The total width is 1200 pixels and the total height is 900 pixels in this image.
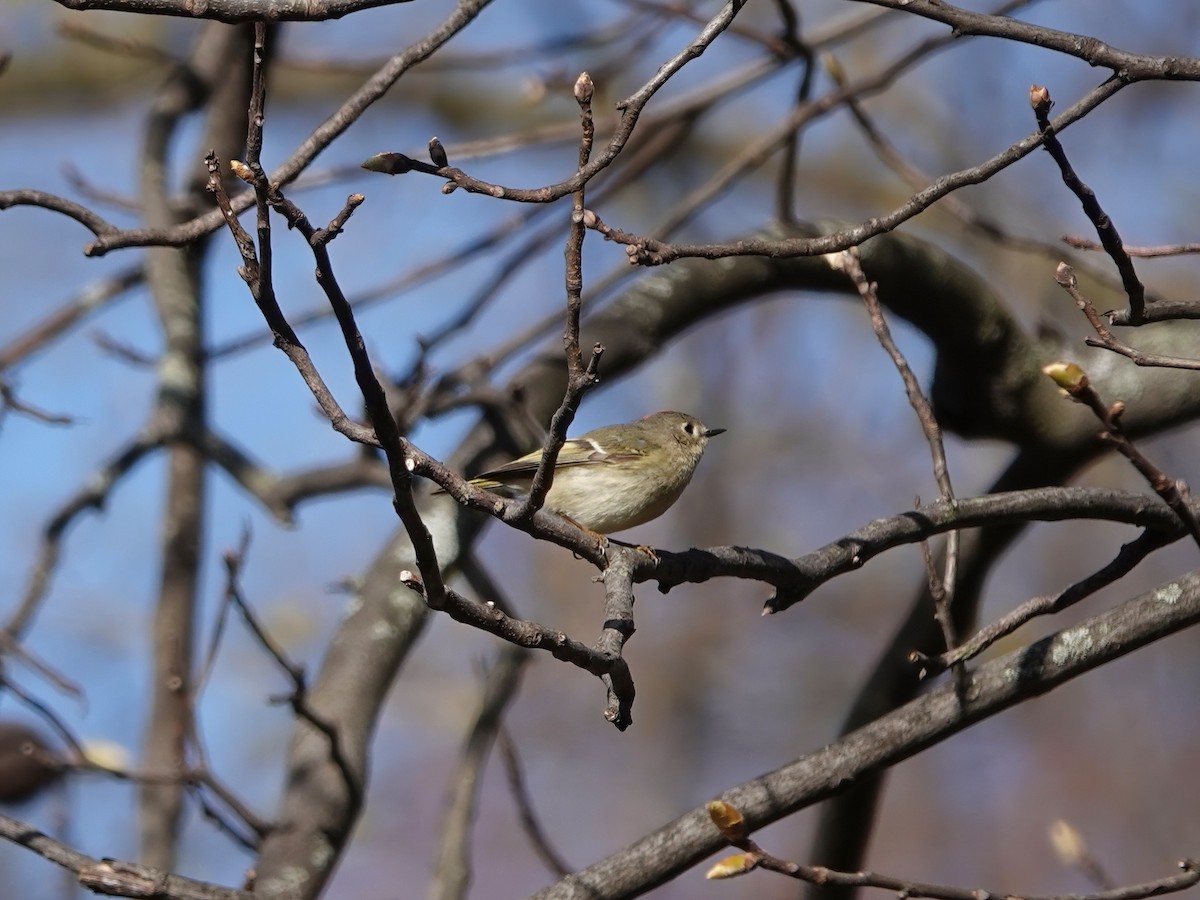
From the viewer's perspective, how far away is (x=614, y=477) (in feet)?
10.7

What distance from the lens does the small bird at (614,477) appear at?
10.0 feet

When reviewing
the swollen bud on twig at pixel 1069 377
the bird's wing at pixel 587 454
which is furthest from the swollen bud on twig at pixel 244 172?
the bird's wing at pixel 587 454

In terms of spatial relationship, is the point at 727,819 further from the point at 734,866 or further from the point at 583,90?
the point at 583,90

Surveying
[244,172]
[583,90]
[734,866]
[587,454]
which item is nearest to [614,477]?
[587,454]

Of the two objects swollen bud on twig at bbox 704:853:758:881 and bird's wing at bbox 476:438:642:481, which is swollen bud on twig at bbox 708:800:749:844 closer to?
swollen bud on twig at bbox 704:853:758:881

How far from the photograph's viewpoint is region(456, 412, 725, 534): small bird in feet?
10.0

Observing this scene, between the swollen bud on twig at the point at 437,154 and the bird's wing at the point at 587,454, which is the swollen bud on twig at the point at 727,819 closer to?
the swollen bud on twig at the point at 437,154

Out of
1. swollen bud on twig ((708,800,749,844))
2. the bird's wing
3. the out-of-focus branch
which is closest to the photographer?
swollen bud on twig ((708,800,749,844))

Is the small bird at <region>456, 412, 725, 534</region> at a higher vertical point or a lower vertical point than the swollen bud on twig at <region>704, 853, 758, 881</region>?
higher

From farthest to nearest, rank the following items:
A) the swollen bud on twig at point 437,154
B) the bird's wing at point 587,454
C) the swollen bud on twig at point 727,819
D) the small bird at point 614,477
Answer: the bird's wing at point 587,454, the small bird at point 614,477, the swollen bud on twig at point 727,819, the swollen bud on twig at point 437,154

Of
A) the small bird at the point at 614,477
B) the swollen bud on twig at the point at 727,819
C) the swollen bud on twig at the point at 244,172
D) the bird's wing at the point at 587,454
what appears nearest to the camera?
the swollen bud on twig at the point at 244,172

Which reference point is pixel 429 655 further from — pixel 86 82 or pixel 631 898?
pixel 631 898

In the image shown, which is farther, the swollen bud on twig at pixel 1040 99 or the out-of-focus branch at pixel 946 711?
the out-of-focus branch at pixel 946 711

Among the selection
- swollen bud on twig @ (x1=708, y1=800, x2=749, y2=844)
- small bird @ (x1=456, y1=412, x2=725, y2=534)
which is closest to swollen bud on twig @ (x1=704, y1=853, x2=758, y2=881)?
swollen bud on twig @ (x1=708, y1=800, x2=749, y2=844)
